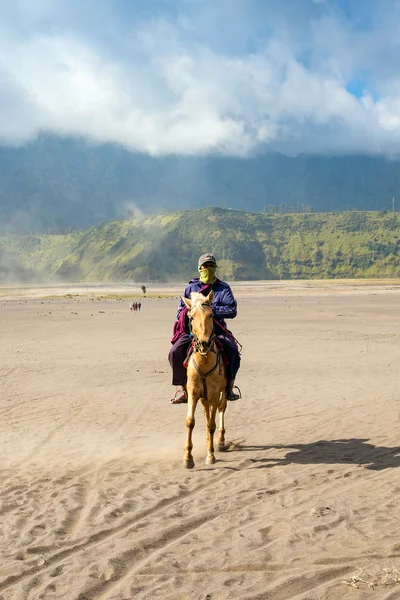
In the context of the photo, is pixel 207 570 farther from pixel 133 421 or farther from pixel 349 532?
pixel 133 421

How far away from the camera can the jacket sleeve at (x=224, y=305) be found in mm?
10673

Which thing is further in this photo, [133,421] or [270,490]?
[133,421]

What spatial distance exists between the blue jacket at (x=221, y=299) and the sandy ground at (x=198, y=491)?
9.08ft

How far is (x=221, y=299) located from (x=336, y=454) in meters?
3.76

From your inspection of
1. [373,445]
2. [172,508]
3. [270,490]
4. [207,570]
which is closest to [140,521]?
[172,508]

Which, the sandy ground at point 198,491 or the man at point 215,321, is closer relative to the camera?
the sandy ground at point 198,491

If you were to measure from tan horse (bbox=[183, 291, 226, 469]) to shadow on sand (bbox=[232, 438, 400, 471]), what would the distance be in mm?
1303

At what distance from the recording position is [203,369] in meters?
10.3

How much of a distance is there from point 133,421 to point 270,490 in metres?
5.86

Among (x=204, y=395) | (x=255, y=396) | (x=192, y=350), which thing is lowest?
(x=255, y=396)

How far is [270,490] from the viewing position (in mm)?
8898

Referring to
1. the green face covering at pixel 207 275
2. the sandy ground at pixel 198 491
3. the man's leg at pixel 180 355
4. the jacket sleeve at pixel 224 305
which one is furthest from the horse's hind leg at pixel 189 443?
the green face covering at pixel 207 275

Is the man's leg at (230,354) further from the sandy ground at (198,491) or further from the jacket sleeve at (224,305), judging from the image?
the sandy ground at (198,491)

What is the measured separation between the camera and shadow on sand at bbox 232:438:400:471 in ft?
34.1
